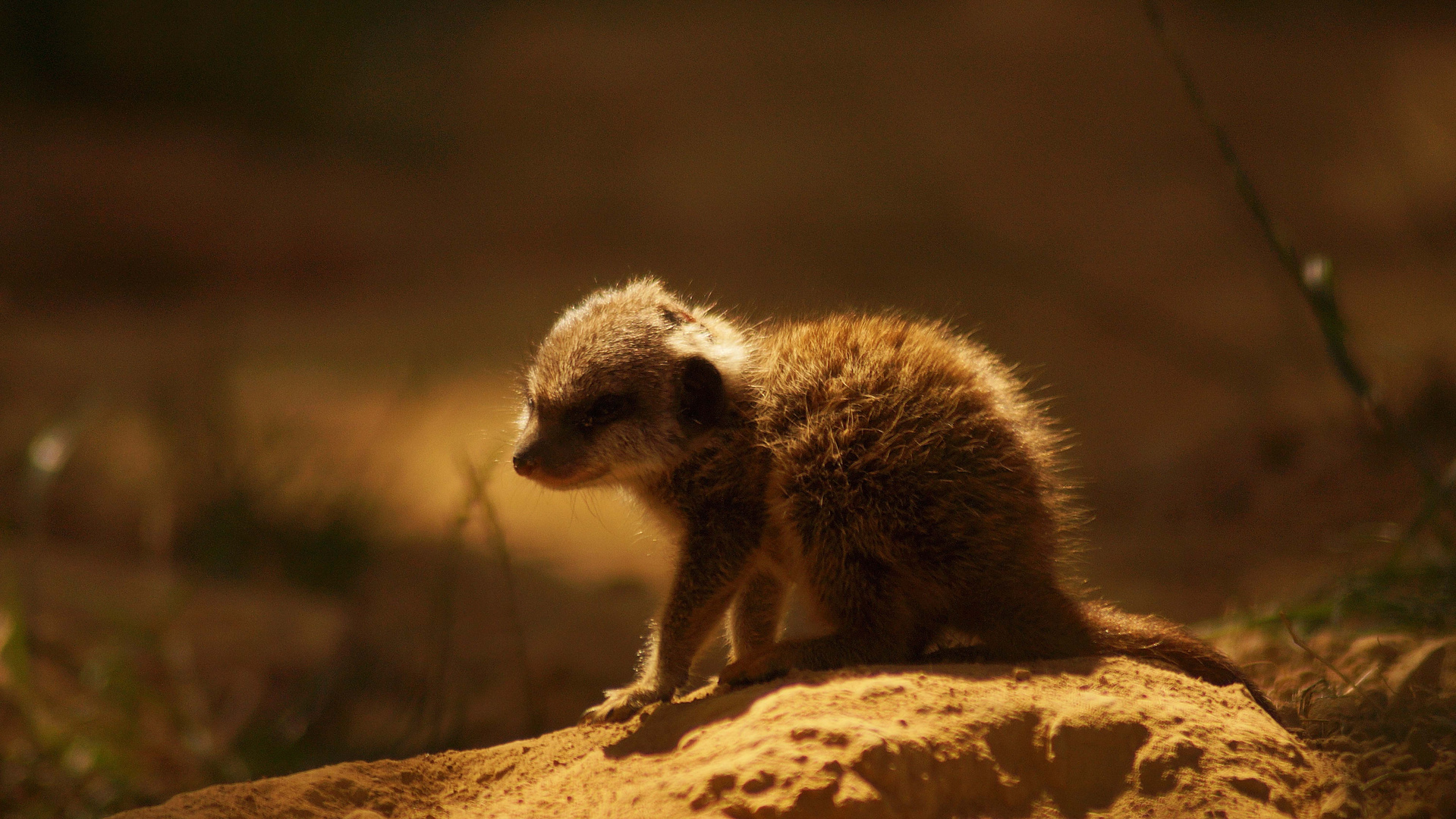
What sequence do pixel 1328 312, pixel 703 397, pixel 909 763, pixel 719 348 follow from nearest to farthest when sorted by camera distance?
pixel 909 763 < pixel 1328 312 < pixel 703 397 < pixel 719 348

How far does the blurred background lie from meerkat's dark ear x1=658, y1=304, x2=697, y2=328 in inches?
19.5

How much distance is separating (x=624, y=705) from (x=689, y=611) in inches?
12.1

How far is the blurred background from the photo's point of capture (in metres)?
6.03

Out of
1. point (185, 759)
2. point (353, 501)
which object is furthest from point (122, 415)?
point (185, 759)

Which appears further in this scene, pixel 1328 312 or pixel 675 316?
pixel 675 316

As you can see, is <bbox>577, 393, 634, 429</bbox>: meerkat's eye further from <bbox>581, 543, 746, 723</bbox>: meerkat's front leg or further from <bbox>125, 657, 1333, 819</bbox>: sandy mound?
<bbox>125, 657, 1333, 819</bbox>: sandy mound

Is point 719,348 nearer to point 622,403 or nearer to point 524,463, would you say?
point 622,403

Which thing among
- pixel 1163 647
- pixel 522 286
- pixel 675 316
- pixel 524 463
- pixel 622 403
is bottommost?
pixel 1163 647

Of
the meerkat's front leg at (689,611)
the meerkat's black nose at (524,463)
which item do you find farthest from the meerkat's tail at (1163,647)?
the meerkat's black nose at (524,463)

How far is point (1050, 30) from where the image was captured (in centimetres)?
1284

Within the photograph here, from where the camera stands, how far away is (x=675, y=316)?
358 centimetres

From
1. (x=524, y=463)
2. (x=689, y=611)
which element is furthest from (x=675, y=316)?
(x=689, y=611)

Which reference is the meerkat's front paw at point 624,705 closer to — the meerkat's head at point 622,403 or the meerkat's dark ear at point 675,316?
the meerkat's head at point 622,403

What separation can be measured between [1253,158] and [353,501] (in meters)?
9.05
